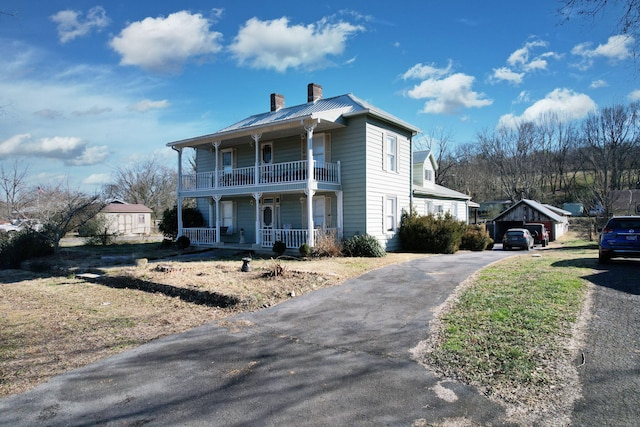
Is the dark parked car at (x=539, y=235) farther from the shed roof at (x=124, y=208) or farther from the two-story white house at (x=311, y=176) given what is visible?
the shed roof at (x=124, y=208)

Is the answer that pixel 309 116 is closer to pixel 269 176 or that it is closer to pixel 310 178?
pixel 310 178

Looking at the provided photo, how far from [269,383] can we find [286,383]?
0.22 meters

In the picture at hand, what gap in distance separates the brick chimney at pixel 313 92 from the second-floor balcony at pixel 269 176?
530 centimetres

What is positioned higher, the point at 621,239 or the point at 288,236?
the point at 288,236

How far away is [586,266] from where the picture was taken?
1330 cm

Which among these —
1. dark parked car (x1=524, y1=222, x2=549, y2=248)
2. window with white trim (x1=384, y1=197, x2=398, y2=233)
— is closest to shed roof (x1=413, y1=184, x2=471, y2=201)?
window with white trim (x1=384, y1=197, x2=398, y2=233)

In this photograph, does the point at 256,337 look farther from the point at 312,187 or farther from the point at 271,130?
the point at 271,130

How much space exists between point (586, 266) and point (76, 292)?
1618 centimetres

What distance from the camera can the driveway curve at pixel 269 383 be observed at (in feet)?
14.1

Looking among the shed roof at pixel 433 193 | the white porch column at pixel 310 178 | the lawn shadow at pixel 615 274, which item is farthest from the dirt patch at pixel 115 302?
the shed roof at pixel 433 193

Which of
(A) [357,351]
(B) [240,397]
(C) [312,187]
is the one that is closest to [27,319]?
(B) [240,397]

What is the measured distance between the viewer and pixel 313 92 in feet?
78.2

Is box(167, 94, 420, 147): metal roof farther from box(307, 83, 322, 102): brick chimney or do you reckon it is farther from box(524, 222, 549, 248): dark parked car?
box(524, 222, 549, 248): dark parked car

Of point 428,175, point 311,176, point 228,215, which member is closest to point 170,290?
point 311,176
